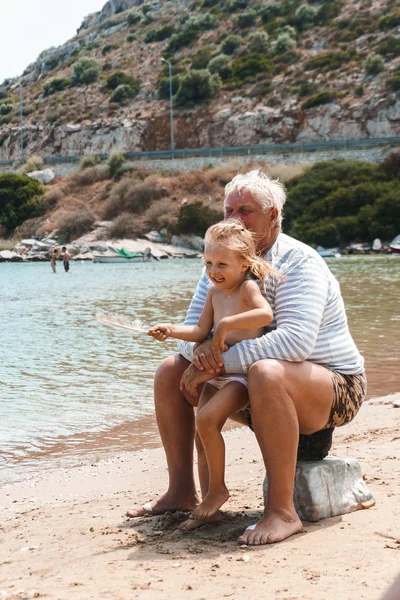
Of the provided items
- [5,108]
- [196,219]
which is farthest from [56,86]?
[196,219]

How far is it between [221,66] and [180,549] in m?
71.3

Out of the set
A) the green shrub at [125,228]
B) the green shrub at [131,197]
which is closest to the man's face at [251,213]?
the green shrub at [125,228]

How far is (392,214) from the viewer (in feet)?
141

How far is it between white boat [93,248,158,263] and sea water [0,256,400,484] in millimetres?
22631

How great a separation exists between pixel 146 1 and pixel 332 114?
216 ft

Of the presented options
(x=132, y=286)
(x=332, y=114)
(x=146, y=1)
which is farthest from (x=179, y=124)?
(x=146, y=1)

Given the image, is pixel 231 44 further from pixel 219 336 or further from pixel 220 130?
pixel 219 336

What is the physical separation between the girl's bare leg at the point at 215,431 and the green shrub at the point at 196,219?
4587 centimetres

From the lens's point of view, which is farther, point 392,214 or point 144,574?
point 392,214

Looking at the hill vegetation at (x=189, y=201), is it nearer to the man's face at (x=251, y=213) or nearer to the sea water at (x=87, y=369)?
the sea water at (x=87, y=369)

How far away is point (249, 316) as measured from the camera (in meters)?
3.12

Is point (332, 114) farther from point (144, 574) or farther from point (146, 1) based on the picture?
point (146, 1)

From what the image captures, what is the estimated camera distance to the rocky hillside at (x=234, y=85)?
5903 centimetres

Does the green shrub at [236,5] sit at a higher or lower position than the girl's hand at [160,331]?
higher
